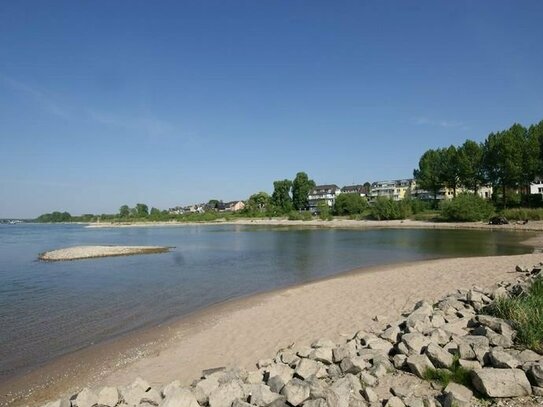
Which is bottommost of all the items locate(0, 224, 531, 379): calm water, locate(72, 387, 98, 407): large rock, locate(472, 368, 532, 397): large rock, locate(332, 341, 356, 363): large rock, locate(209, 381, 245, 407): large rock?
locate(0, 224, 531, 379): calm water

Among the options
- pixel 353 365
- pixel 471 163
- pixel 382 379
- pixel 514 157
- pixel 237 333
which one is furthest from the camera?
pixel 471 163

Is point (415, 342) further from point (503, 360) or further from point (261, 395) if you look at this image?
point (261, 395)

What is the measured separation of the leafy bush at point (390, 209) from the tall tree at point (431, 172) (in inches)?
254

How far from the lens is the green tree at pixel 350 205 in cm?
11256

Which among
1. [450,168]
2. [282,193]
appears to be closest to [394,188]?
[282,193]

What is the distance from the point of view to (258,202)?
157 metres

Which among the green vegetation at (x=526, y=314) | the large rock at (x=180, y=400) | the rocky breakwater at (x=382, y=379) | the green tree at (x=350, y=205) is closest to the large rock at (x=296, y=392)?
the rocky breakwater at (x=382, y=379)

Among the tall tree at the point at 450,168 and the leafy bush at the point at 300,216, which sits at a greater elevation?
the tall tree at the point at 450,168

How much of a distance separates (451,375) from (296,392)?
2711mm

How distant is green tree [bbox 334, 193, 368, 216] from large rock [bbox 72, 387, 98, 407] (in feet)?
353

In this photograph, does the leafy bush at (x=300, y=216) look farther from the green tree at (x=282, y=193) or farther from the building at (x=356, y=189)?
the building at (x=356, y=189)

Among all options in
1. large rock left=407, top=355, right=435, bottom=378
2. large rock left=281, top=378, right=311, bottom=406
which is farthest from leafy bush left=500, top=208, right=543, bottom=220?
large rock left=281, top=378, right=311, bottom=406

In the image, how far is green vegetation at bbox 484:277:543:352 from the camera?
7719 mm

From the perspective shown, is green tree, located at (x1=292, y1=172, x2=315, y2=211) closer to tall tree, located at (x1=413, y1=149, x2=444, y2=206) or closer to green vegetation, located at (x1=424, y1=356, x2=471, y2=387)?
tall tree, located at (x1=413, y1=149, x2=444, y2=206)
